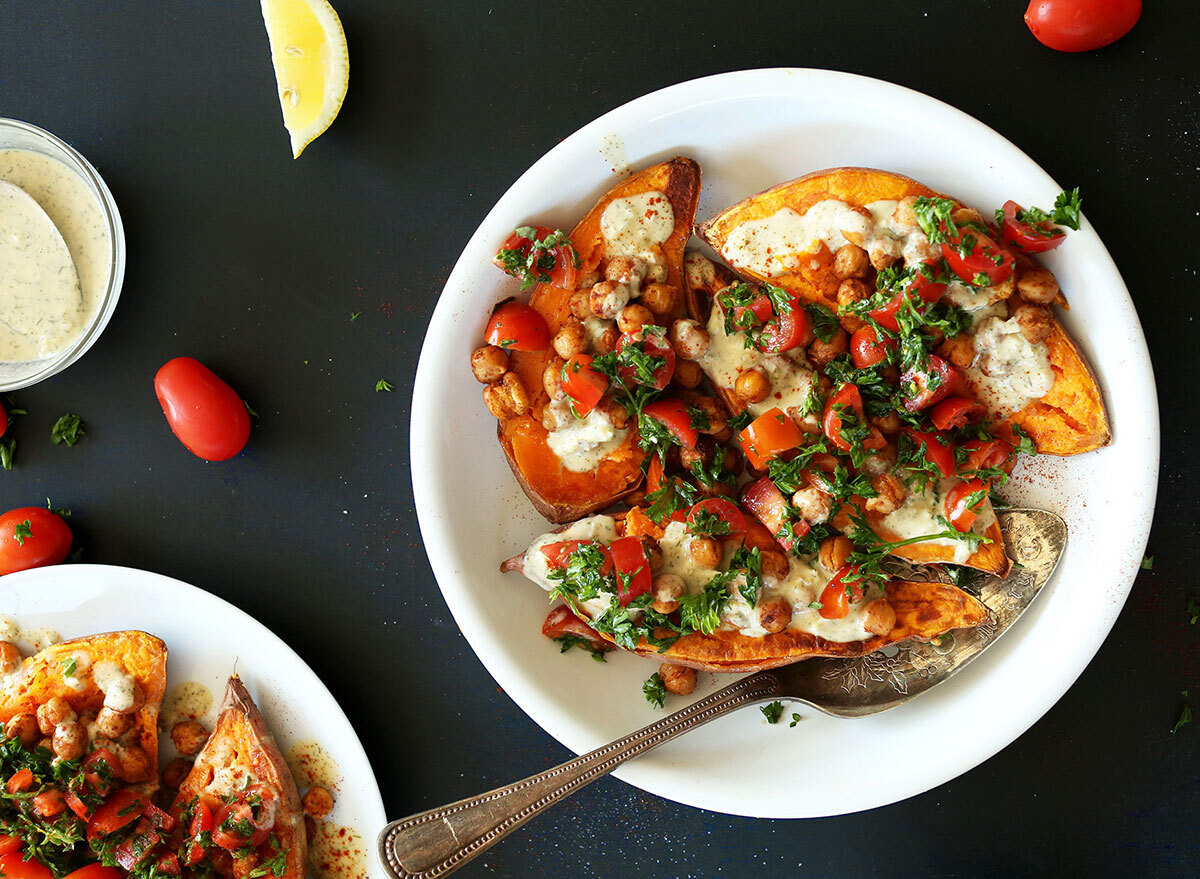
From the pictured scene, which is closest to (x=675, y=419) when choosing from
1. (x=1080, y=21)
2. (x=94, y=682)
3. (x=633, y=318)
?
(x=633, y=318)

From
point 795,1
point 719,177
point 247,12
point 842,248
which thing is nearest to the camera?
point 842,248

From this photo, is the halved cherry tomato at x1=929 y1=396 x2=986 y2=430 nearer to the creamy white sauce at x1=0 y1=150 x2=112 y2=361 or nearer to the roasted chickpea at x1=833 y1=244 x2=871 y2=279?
the roasted chickpea at x1=833 y1=244 x2=871 y2=279

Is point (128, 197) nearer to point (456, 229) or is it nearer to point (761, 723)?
point (456, 229)

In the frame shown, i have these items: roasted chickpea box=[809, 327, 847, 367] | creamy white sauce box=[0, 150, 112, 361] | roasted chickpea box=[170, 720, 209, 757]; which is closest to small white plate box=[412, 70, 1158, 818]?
roasted chickpea box=[809, 327, 847, 367]

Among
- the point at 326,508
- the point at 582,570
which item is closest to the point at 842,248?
the point at 582,570

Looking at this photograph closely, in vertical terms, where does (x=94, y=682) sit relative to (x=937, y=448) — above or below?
below

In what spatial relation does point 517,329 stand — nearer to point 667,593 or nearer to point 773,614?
point 667,593

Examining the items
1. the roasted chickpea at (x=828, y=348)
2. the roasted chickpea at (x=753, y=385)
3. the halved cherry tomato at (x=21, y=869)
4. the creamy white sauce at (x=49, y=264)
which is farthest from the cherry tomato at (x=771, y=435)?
the halved cherry tomato at (x=21, y=869)
